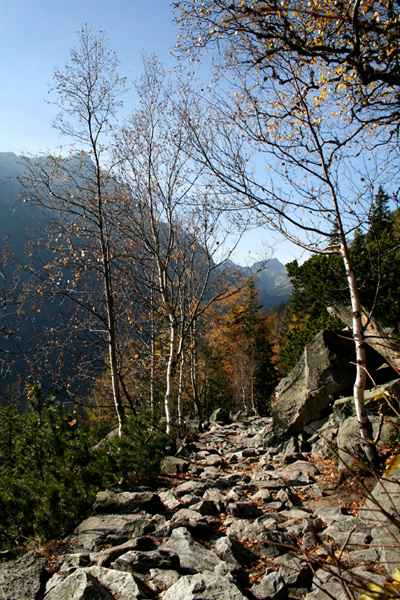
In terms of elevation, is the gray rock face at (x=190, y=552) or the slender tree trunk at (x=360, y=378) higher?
the slender tree trunk at (x=360, y=378)

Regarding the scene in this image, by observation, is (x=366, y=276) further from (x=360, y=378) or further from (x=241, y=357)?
(x=241, y=357)

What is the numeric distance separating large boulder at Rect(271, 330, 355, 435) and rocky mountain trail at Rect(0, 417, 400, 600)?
1757mm

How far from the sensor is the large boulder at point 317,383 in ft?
28.5

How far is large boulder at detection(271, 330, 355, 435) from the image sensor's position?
8672 mm

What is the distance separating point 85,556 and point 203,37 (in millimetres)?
7265

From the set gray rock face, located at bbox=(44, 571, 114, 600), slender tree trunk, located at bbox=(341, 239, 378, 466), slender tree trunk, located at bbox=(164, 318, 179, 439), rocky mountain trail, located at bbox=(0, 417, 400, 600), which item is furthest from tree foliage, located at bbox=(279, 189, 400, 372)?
gray rock face, located at bbox=(44, 571, 114, 600)

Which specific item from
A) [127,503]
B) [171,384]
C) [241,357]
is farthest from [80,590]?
[241,357]

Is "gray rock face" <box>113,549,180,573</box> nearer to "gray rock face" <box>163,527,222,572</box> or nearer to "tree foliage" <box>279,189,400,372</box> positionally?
"gray rock face" <box>163,527,222,572</box>

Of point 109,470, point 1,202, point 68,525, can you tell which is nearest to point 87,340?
point 109,470

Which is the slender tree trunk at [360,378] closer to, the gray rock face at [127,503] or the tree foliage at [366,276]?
the tree foliage at [366,276]

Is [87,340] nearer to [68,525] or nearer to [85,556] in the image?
[68,525]

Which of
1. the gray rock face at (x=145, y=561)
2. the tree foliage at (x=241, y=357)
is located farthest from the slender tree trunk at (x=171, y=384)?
the tree foliage at (x=241, y=357)

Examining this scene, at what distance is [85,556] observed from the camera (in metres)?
3.58

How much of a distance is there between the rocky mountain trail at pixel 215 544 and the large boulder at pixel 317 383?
1757 mm
